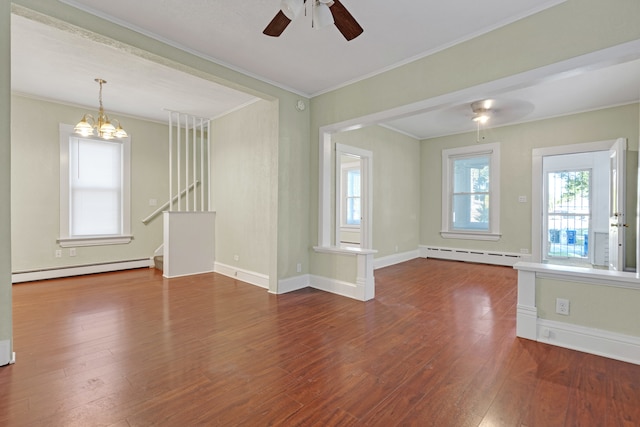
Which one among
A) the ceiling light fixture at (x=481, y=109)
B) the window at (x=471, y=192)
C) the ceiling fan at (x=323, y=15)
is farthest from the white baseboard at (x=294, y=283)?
the window at (x=471, y=192)

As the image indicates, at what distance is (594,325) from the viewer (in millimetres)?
2424

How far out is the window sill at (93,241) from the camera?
193 inches

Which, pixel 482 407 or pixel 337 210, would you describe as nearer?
pixel 482 407

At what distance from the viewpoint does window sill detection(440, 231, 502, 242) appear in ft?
19.9

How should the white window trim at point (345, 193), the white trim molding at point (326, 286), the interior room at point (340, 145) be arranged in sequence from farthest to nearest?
the white window trim at point (345, 193) < the white trim molding at point (326, 286) < the interior room at point (340, 145)

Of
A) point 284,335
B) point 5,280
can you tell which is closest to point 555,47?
point 284,335

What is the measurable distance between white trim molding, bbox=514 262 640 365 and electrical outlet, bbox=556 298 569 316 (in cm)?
9

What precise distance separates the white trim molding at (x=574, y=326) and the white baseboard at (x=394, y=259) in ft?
10.4

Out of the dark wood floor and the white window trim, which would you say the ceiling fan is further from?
the white window trim

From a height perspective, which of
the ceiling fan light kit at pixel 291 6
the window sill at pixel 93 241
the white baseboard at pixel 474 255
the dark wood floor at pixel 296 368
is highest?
the ceiling fan light kit at pixel 291 6

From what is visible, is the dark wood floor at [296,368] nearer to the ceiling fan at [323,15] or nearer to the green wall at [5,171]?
the green wall at [5,171]

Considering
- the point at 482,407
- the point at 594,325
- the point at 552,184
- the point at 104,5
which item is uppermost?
the point at 104,5

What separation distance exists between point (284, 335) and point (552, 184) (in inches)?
304

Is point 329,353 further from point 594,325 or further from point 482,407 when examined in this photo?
point 594,325
